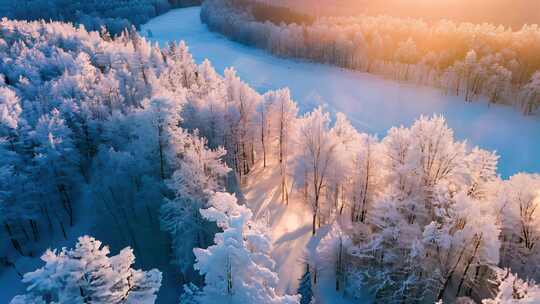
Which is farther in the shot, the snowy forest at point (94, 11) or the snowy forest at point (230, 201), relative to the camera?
the snowy forest at point (94, 11)

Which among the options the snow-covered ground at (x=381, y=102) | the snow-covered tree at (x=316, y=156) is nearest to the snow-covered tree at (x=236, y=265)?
the snow-covered tree at (x=316, y=156)

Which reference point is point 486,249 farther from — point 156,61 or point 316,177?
point 156,61

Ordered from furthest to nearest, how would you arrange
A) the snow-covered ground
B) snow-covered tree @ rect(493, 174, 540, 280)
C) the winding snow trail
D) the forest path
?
the snow-covered ground
the winding snow trail
the forest path
snow-covered tree @ rect(493, 174, 540, 280)

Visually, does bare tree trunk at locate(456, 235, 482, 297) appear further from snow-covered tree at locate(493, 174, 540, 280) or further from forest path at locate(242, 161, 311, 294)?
forest path at locate(242, 161, 311, 294)

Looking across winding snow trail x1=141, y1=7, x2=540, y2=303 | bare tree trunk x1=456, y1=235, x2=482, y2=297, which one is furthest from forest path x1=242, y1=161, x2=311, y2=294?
bare tree trunk x1=456, y1=235, x2=482, y2=297

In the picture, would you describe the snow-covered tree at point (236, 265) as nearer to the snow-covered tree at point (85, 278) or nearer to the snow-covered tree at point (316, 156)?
the snow-covered tree at point (85, 278)

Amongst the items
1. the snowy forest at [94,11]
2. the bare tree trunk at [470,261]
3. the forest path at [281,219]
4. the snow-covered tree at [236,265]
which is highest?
the snowy forest at [94,11]

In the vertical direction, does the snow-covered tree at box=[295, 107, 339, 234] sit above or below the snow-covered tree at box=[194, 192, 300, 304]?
below
